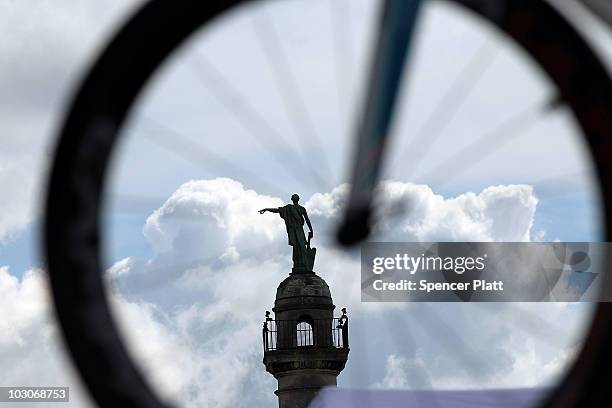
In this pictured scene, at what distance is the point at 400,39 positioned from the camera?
272cm

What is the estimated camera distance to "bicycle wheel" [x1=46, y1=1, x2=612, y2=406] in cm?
256

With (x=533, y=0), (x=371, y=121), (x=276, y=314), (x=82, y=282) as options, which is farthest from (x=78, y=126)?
(x=276, y=314)

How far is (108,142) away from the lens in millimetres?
2568

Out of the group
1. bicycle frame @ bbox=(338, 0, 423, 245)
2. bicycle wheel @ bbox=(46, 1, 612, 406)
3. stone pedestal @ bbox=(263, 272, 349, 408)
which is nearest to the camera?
bicycle wheel @ bbox=(46, 1, 612, 406)

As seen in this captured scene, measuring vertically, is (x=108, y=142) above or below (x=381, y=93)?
below

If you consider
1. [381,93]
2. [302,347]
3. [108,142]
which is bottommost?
[108,142]

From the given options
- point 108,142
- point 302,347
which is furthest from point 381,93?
point 302,347

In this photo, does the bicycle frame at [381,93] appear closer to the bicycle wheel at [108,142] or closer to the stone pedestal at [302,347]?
the bicycle wheel at [108,142]

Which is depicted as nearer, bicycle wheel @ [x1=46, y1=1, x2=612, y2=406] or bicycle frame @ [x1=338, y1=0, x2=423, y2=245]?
bicycle wheel @ [x1=46, y1=1, x2=612, y2=406]

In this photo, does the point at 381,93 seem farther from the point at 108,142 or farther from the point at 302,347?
the point at 302,347

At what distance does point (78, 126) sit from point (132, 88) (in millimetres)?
137

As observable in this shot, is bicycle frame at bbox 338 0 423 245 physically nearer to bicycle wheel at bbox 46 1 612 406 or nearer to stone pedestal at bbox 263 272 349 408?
bicycle wheel at bbox 46 1 612 406

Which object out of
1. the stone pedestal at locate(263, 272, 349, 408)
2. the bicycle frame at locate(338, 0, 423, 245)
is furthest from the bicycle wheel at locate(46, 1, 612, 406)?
the stone pedestal at locate(263, 272, 349, 408)

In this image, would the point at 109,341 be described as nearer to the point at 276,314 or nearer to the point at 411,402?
the point at 411,402
